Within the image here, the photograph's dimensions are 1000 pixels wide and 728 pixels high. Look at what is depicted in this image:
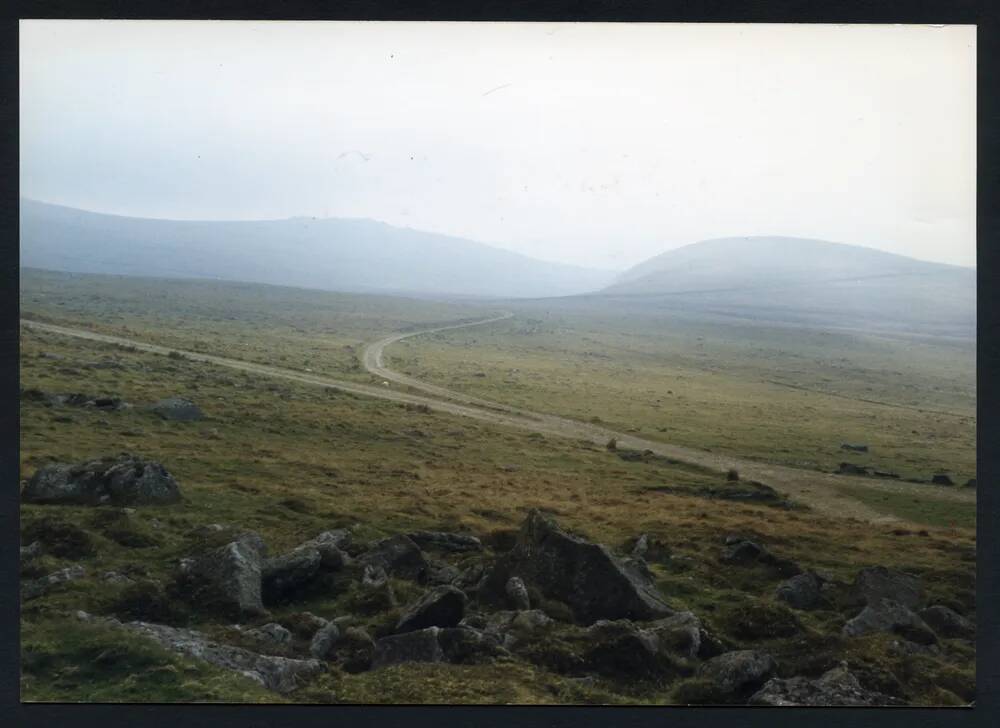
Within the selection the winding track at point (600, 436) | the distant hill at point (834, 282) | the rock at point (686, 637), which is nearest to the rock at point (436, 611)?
the rock at point (686, 637)

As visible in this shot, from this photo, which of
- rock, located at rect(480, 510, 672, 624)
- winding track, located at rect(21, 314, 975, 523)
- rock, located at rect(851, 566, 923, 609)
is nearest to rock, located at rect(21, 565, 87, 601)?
rock, located at rect(480, 510, 672, 624)

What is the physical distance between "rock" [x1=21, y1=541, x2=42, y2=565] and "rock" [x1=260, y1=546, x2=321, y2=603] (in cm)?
355

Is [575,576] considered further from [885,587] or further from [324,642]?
[885,587]

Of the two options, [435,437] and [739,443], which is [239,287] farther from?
[739,443]

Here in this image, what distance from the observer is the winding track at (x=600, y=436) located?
57.9 feet

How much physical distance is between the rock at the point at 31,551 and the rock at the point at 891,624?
12.8m

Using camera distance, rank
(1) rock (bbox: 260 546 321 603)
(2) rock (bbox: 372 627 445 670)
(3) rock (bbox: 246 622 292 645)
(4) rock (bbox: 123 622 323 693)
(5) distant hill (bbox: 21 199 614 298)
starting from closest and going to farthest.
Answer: (4) rock (bbox: 123 622 323 693)
(2) rock (bbox: 372 627 445 670)
(3) rock (bbox: 246 622 292 645)
(1) rock (bbox: 260 546 321 603)
(5) distant hill (bbox: 21 199 614 298)

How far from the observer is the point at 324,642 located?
470 inches

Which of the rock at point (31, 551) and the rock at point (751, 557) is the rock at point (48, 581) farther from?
the rock at point (751, 557)

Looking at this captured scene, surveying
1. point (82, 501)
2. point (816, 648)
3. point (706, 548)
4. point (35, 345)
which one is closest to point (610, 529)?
point (706, 548)

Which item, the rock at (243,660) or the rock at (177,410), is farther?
the rock at (177,410)

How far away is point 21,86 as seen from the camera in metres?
12.3

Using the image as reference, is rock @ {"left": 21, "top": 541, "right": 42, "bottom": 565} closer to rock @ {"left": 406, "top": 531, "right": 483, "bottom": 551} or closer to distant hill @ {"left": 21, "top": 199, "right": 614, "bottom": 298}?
distant hill @ {"left": 21, "top": 199, "right": 614, "bottom": 298}

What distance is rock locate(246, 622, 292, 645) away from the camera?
1188 cm
